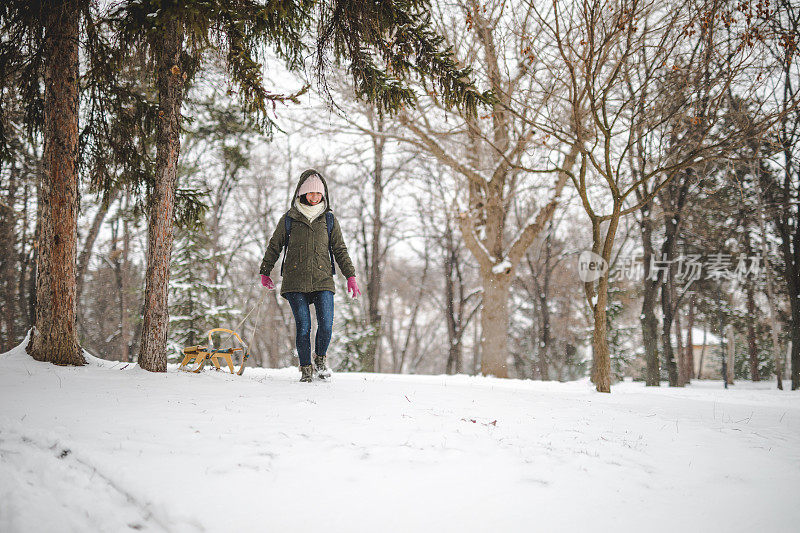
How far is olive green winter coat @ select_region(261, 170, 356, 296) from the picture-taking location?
14.9 feet

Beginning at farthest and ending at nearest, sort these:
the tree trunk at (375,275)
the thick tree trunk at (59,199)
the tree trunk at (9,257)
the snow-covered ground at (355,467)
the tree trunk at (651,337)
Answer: the tree trunk at (375,275)
the tree trunk at (651,337)
the tree trunk at (9,257)
the thick tree trunk at (59,199)
the snow-covered ground at (355,467)

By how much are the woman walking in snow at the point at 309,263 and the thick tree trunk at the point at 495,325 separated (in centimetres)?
595

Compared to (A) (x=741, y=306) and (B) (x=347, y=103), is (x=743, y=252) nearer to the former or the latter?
(A) (x=741, y=306)

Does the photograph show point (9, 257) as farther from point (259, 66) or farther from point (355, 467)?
point (355, 467)

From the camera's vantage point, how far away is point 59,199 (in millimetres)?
4406

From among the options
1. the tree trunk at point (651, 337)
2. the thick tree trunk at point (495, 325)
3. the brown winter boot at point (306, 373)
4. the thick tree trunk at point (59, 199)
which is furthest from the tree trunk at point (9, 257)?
the tree trunk at point (651, 337)

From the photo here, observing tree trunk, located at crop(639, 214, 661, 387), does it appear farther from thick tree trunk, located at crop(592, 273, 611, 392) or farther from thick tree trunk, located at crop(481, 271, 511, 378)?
thick tree trunk, located at crop(592, 273, 611, 392)

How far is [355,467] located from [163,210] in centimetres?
388

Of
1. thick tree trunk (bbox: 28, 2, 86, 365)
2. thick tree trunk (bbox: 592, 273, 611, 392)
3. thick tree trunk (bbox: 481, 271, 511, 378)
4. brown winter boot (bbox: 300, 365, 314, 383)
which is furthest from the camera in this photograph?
thick tree trunk (bbox: 481, 271, 511, 378)

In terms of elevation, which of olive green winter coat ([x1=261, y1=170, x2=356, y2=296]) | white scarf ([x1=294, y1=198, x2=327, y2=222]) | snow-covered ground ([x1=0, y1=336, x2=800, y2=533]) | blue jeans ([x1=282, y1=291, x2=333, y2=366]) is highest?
white scarf ([x1=294, y1=198, x2=327, y2=222])

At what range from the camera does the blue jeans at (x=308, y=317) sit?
181 inches

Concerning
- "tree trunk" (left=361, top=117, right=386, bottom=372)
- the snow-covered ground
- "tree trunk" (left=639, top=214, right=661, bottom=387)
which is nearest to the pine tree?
the snow-covered ground

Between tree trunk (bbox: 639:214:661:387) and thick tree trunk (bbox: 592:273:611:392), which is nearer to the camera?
thick tree trunk (bbox: 592:273:611:392)

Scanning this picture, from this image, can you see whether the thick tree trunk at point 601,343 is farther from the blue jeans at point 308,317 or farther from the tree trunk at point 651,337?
the tree trunk at point 651,337
